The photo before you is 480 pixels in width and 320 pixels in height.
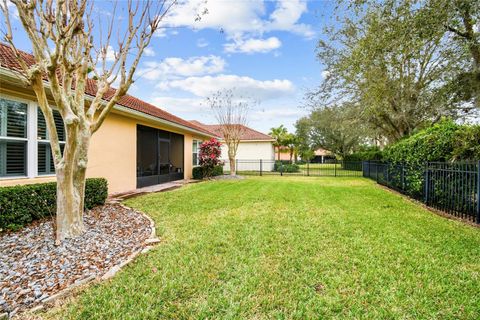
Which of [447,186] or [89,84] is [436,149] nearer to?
[447,186]

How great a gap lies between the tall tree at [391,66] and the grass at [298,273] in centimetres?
490

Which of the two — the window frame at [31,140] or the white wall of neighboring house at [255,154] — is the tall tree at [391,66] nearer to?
the window frame at [31,140]

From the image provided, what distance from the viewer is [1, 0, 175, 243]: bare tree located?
3.67m

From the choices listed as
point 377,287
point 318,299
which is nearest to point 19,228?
point 318,299

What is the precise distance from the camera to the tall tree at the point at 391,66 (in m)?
6.40

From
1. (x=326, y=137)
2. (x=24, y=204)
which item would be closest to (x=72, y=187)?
(x=24, y=204)

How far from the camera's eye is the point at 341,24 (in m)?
12.6

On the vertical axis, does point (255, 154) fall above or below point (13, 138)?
below

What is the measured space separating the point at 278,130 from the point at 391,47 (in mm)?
30015

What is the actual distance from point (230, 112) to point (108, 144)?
379 inches

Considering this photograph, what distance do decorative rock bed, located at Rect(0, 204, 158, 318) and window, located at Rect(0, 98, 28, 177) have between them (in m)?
1.81

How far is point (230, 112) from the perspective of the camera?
17.0m

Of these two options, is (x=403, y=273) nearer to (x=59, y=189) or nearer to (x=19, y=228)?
(x=59, y=189)

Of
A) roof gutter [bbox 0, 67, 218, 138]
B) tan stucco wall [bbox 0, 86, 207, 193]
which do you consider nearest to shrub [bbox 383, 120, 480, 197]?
roof gutter [bbox 0, 67, 218, 138]
